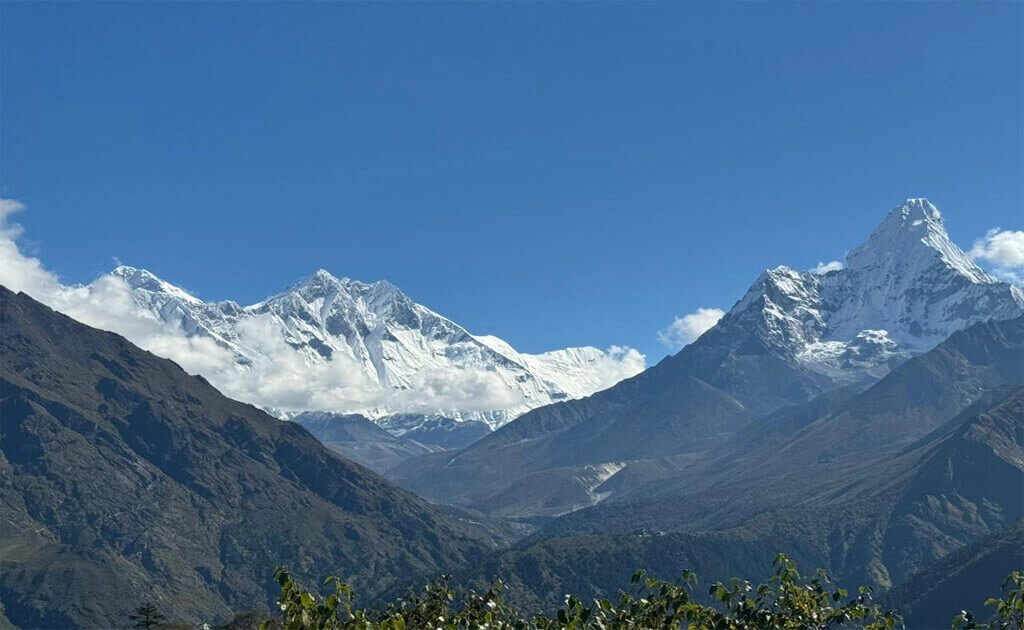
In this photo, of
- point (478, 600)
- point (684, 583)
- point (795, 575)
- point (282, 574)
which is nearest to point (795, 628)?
point (795, 575)

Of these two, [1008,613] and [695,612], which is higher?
[695,612]

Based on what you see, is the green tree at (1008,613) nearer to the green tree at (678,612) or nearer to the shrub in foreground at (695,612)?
the shrub in foreground at (695,612)

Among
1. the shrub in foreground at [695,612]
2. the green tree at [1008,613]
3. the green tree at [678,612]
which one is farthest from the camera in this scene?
the green tree at [1008,613]

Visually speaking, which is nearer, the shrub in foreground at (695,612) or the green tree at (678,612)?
the green tree at (678,612)

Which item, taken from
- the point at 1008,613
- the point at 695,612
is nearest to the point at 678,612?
the point at 695,612

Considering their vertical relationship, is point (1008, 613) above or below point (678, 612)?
below

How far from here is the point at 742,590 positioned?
4681cm

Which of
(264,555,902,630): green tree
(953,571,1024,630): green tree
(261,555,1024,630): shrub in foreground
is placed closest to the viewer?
(264,555,902,630): green tree

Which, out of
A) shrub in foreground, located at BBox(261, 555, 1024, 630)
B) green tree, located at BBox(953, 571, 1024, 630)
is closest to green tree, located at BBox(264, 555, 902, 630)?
shrub in foreground, located at BBox(261, 555, 1024, 630)

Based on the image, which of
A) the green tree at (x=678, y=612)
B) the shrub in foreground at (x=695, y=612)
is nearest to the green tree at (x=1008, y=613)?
the shrub in foreground at (x=695, y=612)

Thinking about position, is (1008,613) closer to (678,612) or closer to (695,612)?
(695,612)

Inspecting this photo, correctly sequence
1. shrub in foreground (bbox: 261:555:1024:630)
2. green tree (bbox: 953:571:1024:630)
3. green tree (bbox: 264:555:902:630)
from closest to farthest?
green tree (bbox: 264:555:902:630) < shrub in foreground (bbox: 261:555:1024:630) < green tree (bbox: 953:571:1024:630)

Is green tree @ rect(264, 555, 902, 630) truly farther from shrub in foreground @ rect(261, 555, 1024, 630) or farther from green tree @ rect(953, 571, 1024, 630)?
green tree @ rect(953, 571, 1024, 630)

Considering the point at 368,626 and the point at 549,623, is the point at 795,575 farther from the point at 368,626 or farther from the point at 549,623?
the point at 368,626
